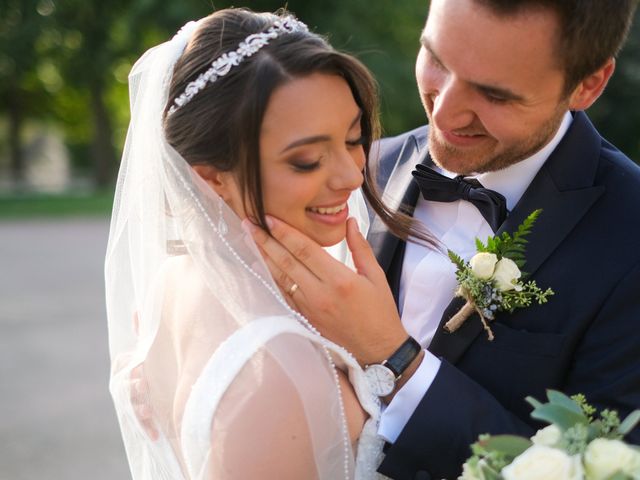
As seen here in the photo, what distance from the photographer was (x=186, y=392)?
7.39 feet

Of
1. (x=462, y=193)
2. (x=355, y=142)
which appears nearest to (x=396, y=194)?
(x=462, y=193)

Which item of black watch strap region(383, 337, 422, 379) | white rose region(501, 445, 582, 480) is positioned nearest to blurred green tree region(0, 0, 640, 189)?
black watch strap region(383, 337, 422, 379)

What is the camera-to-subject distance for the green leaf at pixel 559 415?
1623 mm

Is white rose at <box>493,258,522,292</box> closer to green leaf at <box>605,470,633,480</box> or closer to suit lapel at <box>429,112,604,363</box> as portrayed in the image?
suit lapel at <box>429,112,604,363</box>

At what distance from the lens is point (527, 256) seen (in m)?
2.55

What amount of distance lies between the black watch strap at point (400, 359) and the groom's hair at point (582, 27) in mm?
1000

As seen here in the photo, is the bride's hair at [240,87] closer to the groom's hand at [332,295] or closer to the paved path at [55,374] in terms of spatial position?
the groom's hand at [332,295]

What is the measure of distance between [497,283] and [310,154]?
27.2 inches

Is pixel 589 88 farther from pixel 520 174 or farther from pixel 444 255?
pixel 444 255

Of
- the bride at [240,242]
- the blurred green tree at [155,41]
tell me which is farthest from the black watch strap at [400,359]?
the blurred green tree at [155,41]

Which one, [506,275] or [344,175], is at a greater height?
[344,175]

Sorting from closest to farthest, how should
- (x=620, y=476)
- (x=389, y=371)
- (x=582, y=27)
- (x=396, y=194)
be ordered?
1. (x=620, y=476)
2. (x=389, y=371)
3. (x=582, y=27)
4. (x=396, y=194)

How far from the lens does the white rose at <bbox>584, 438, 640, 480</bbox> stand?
4.89 ft

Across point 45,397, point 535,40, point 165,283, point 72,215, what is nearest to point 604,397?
point 535,40
